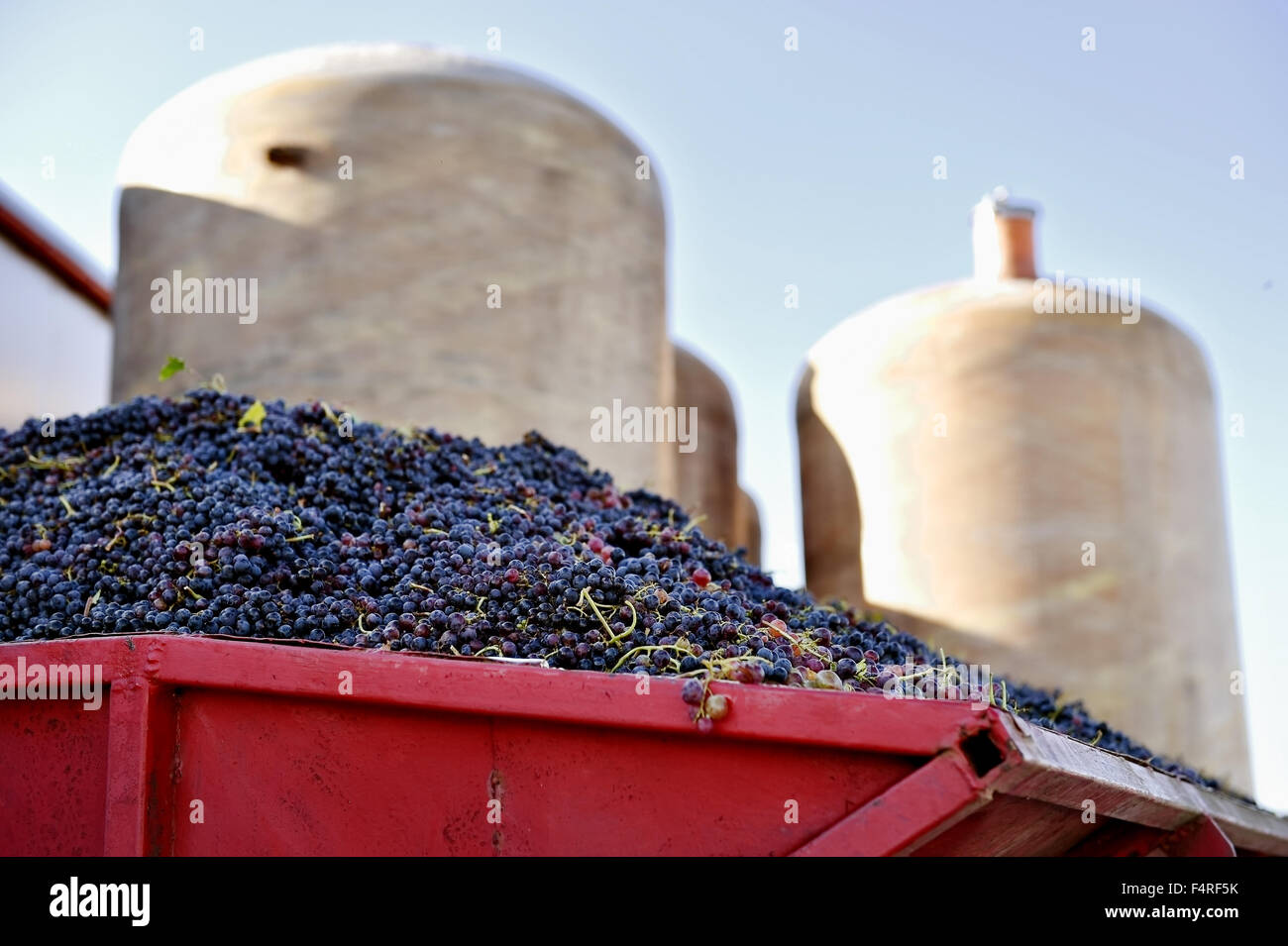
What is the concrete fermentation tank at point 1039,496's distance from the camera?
609 centimetres

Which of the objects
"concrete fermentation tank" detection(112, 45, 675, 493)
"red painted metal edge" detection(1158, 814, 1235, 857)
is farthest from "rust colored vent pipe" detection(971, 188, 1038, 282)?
"red painted metal edge" detection(1158, 814, 1235, 857)

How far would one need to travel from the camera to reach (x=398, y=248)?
221 inches

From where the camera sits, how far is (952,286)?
6.87 meters

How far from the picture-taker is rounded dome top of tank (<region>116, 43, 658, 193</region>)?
587cm

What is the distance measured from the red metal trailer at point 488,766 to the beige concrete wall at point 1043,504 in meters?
4.23

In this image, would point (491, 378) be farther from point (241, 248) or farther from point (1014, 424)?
point (1014, 424)

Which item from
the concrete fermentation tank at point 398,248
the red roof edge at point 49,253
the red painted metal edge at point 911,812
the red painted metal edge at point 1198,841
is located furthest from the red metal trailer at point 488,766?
the red roof edge at point 49,253

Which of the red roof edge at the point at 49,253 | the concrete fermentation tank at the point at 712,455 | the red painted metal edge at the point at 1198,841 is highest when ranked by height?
the red roof edge at the point at 49,253

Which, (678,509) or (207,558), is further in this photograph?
(678,509)

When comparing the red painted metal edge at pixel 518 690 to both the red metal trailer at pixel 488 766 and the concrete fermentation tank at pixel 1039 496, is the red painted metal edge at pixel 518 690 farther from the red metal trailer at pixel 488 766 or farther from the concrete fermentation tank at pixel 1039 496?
the concrete fermentation tank at pixel 1039 496

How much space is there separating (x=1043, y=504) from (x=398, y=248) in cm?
337

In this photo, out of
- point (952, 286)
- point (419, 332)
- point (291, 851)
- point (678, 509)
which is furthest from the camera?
point (952, 286)
